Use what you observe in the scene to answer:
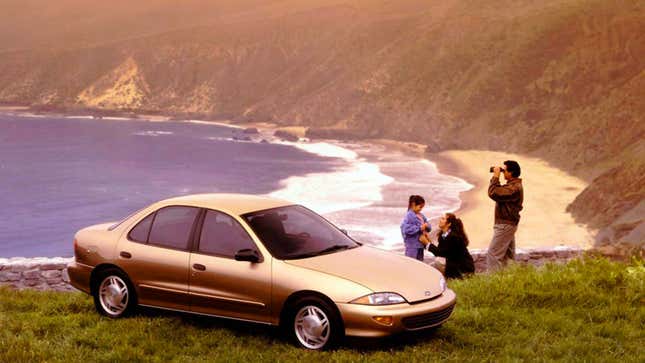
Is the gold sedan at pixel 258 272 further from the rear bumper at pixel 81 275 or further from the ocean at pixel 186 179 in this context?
the ocean at pixel 186 179

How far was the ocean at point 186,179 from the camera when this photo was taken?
54.8m

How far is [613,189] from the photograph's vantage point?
1996 inches

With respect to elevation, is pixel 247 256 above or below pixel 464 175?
above

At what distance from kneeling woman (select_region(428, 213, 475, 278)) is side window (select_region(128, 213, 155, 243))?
381 cm

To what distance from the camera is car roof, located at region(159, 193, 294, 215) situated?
26.3 ft

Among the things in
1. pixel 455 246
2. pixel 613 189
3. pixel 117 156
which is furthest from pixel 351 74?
pixel 455 246

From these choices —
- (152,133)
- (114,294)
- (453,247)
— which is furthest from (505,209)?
(152,133)

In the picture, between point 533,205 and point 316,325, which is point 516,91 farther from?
point 316,325

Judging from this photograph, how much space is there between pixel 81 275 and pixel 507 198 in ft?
19.1

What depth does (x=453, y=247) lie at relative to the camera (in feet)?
34.6

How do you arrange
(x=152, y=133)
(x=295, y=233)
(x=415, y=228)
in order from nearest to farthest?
(x=295, y=233)
(x=415, y=228)
(x=152, y=133)

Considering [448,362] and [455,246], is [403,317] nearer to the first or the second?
[448,362]

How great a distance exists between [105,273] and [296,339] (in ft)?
8.16

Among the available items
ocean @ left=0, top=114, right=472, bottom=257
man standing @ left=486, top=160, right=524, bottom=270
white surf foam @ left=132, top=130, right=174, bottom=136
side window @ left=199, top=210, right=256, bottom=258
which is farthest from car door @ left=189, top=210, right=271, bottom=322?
white surf foam @ left=132, top=130, right=174, bottom=136
